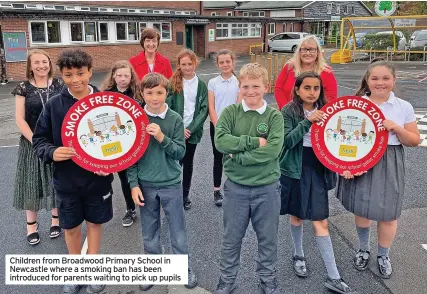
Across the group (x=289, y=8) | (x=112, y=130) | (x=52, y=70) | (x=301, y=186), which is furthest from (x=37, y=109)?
(x=289, y=8)

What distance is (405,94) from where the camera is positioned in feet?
42.2

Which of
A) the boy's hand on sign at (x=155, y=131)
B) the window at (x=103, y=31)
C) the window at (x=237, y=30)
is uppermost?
the window at (x=237, y=30)

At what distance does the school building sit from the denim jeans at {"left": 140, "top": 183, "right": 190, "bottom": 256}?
17.6 metres

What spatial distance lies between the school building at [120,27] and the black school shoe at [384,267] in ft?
61.0

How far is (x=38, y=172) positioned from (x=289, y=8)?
41406 millimetres

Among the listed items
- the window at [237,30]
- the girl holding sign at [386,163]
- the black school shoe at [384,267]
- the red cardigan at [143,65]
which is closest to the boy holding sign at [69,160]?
the red cardigan at [143,65]

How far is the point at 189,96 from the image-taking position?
4359mm

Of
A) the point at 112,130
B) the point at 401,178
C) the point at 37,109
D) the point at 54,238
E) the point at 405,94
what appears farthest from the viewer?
the point at 405,94

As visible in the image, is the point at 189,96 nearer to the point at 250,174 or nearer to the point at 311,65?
the point at 311,65

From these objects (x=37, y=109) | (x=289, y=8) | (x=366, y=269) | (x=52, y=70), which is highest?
(x=289, y=8)

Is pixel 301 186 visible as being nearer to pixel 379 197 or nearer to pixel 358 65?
pixel 379 197

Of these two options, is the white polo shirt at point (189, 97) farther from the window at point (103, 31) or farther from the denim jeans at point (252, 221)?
the window at point (103, 31)

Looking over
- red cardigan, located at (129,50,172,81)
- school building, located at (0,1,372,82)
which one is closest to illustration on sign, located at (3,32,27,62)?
school building, located at (0,1,372,82)

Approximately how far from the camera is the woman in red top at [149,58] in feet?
14.9
